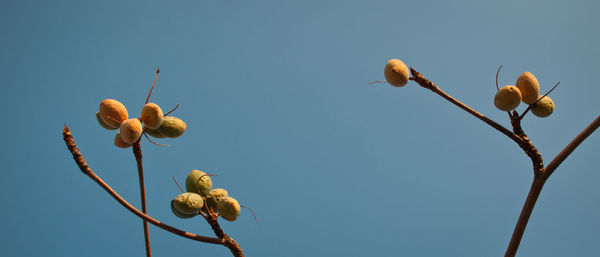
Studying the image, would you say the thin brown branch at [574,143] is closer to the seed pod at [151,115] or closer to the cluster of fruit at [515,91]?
the cluster of fruit at [515,91]

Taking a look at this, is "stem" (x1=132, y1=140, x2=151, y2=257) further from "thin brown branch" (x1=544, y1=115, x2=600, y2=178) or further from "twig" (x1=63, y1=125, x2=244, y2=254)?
"thin brown branch" (x1=544, y1=115, x2=600, y2=178)

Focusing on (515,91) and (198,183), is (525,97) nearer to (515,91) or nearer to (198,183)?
(515,91)

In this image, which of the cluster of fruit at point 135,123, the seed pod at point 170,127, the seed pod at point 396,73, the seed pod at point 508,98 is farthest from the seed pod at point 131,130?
the seed pod at point 508,98

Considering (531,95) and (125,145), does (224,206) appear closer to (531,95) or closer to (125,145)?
(125,145)

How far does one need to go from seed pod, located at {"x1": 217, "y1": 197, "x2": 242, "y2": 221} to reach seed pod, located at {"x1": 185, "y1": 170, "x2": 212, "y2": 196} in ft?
0.59

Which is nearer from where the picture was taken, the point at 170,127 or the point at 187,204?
the point at 187,204

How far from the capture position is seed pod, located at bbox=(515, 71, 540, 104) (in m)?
1.83

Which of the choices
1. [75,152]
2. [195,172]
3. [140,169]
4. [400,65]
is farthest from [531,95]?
[75,152]

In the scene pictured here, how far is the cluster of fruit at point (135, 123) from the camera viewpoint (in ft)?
5.14

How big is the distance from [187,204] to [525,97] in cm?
146

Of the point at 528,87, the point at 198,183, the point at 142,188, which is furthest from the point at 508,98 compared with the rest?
the point at 142,188

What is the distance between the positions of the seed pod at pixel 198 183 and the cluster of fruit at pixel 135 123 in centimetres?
20

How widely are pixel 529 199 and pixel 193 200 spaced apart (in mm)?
1227

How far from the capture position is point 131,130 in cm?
155
